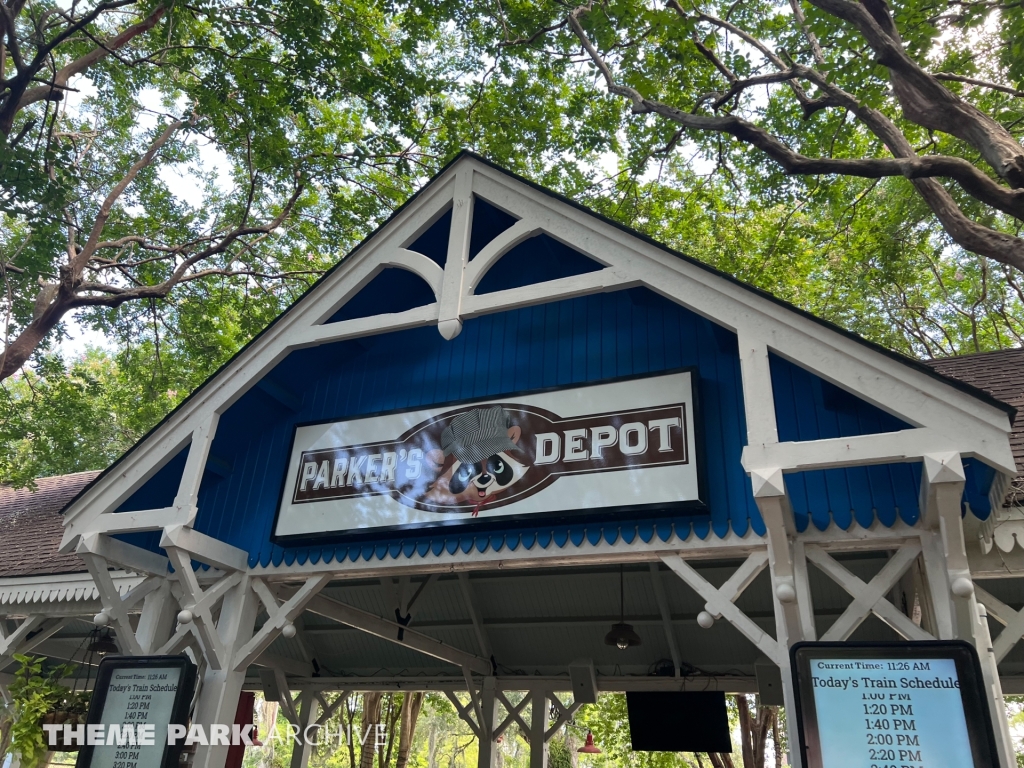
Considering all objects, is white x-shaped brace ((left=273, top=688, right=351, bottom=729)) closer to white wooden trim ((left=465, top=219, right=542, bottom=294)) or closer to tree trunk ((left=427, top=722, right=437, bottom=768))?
white wooden trim ((left=465, top=219, right=542, bottom=294))

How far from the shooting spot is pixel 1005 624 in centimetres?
455

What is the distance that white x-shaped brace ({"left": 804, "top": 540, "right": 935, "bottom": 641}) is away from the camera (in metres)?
4.01

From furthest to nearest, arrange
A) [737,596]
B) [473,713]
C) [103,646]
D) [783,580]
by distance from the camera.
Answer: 1. [473,713]
2. [103,646]
3. [737,596]
4. [783,580]

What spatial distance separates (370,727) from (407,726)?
1.22 m

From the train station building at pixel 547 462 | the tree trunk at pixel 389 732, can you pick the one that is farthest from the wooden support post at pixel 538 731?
the tree trunk at pixel 389 732

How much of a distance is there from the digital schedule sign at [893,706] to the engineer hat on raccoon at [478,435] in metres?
2.56

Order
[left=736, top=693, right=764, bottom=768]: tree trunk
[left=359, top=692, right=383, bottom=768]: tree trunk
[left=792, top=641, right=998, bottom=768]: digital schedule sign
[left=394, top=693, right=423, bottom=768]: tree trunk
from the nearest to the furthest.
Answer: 1. [left=792, top=641, right=998, bottom=768]: digital schedule sign
2. [left=736, top=693, right=764, bottom=768]: tree trunk
3. [left=359, top=692, right=383, bottom=768]: tree trunk
4. [left=394, top=693, right=423, bottom=768]: tree trunk

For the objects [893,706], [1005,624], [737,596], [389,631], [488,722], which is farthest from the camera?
[488,722]

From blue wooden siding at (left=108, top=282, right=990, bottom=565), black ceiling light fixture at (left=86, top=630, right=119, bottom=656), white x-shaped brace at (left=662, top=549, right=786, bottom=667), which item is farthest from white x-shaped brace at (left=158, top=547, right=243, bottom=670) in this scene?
white x-shaped brace at (left=662, top=549, right=786, bottom=667)

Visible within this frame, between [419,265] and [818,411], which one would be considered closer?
[818,411]

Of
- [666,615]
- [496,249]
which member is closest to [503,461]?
[496,249]

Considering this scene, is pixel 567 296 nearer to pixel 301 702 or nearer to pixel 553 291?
pixel 553 291

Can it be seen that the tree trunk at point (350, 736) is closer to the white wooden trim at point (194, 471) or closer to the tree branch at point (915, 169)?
the white wooden trim at point (194, 471)

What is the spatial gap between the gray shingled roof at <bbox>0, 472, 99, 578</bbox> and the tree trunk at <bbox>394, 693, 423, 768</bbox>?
8722 mm
